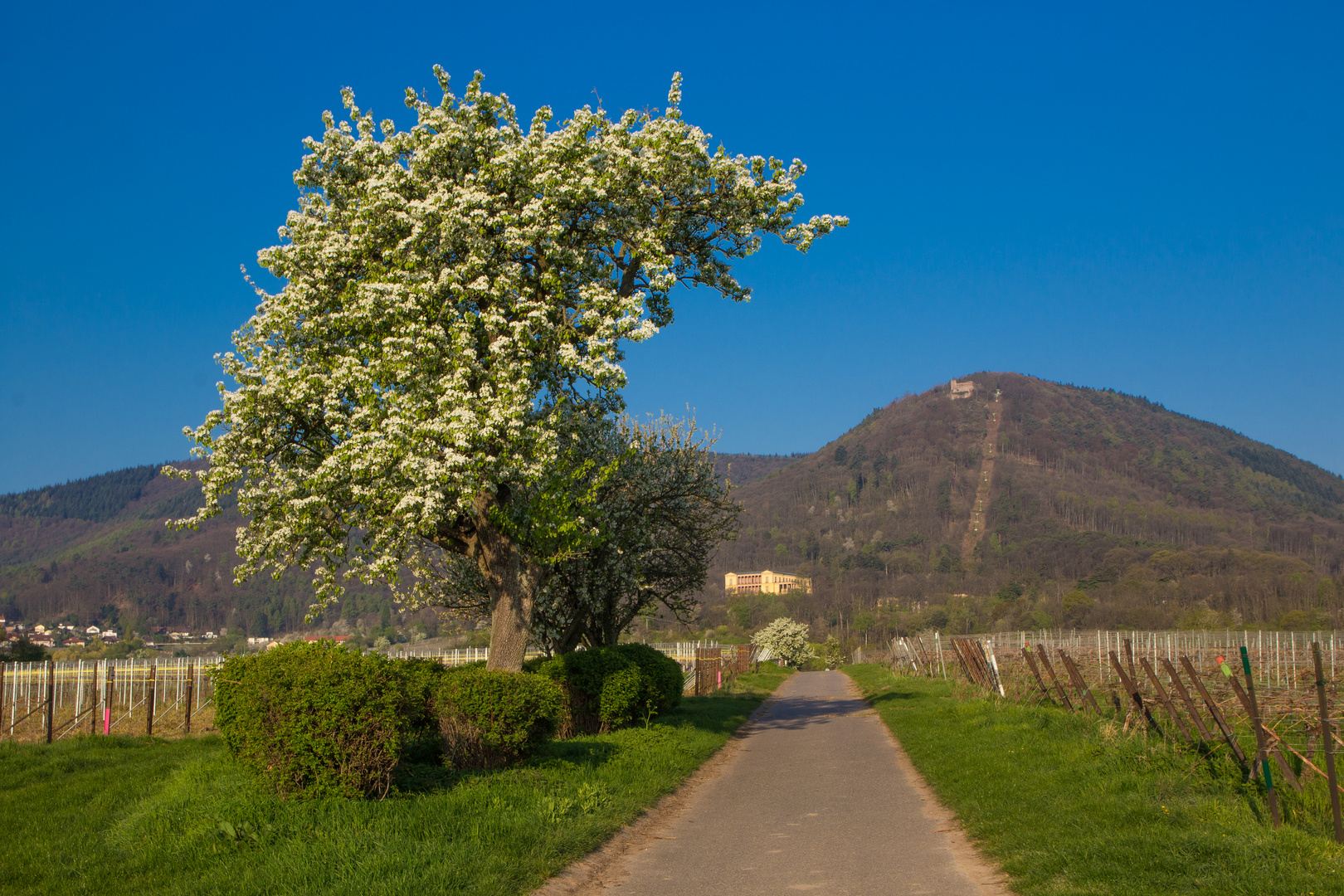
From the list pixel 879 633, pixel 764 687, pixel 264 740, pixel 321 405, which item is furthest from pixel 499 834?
pixel 879 633

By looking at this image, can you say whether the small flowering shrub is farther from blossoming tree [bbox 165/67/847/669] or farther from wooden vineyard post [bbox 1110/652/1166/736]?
wooden vineyard post [bbox 1110/652/1166/736]

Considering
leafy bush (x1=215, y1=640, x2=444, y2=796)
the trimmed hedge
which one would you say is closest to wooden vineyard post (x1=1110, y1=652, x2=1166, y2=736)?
the trimmed hedge

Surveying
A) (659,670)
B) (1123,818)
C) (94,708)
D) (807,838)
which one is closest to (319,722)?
(807,838)

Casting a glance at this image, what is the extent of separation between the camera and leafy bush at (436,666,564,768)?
37.7 ft

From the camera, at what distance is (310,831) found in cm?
805

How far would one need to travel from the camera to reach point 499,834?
27.7ft

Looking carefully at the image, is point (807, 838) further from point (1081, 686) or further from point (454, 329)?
point (454, 329)

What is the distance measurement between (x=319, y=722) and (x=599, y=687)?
28.1 ft

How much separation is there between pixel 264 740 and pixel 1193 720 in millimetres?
9380

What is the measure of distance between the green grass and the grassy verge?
4.03 m

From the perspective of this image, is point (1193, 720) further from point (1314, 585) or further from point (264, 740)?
point (1314, 585)

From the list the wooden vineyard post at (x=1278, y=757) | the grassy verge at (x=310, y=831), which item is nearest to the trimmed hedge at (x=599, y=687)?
the grassy verge at (x=310, y=831)

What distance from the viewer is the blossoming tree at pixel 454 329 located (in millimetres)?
13875

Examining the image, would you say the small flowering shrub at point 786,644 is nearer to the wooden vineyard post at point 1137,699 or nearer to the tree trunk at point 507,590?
the tree trunk at point 507,590
